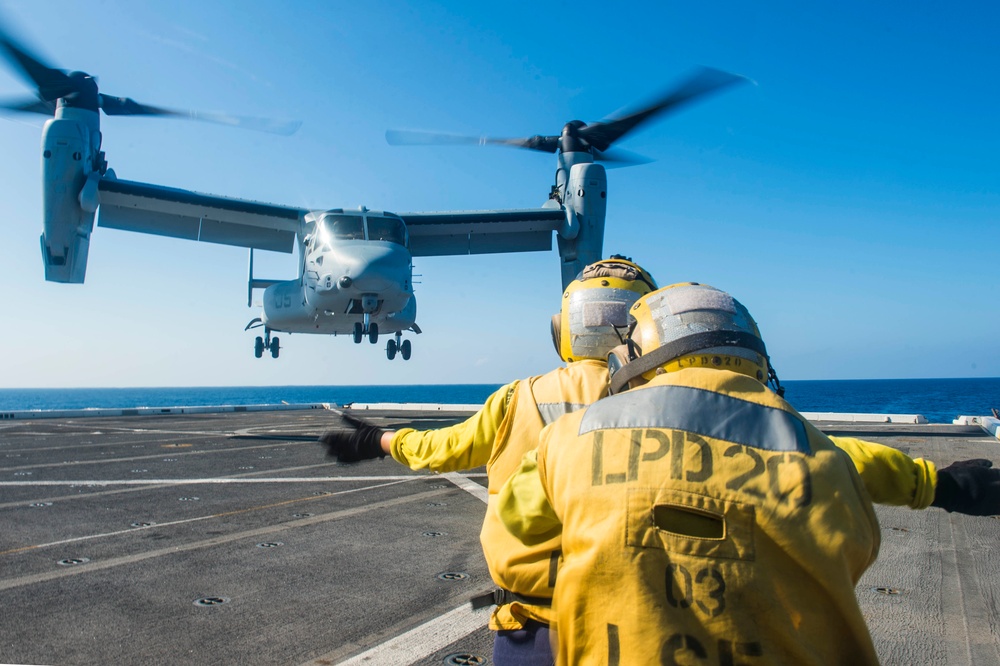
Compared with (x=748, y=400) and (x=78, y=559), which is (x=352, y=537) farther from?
(x=748, y=400)

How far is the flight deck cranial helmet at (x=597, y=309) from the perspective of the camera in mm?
2742

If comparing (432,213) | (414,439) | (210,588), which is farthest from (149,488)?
(432,213)

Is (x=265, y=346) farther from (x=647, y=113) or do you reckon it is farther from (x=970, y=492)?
A: (x=970, y=492)

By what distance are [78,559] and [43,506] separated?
9.16ft

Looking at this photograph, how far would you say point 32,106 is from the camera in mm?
18734

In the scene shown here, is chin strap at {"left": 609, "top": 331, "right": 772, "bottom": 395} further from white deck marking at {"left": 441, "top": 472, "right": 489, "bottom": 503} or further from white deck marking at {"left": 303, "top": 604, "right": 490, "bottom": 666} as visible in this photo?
white deck marking at {"left": 441, "top": 472, "right": 489, "bottom": 503}

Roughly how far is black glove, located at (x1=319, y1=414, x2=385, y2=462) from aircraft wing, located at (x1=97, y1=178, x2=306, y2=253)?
18.6 meters

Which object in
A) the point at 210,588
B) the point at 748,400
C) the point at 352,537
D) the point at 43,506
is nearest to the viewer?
the point at 748,400

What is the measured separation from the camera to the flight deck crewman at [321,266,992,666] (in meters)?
1.79

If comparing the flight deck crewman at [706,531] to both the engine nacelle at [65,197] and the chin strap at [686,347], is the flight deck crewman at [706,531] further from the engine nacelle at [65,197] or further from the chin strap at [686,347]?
the engine nacelle at [65,197]

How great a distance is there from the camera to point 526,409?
2.39 metres

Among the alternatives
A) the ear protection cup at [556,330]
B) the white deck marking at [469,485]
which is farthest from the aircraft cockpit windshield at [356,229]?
the ear protection cup at [556,330]

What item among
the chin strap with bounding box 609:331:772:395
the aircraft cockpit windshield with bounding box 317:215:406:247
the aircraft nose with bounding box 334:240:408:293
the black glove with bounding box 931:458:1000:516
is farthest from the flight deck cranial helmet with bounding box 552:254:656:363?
the aircraft cockpit windshield with bounding box 317:215:406:247

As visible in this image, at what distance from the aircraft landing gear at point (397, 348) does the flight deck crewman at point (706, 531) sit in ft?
72.4
